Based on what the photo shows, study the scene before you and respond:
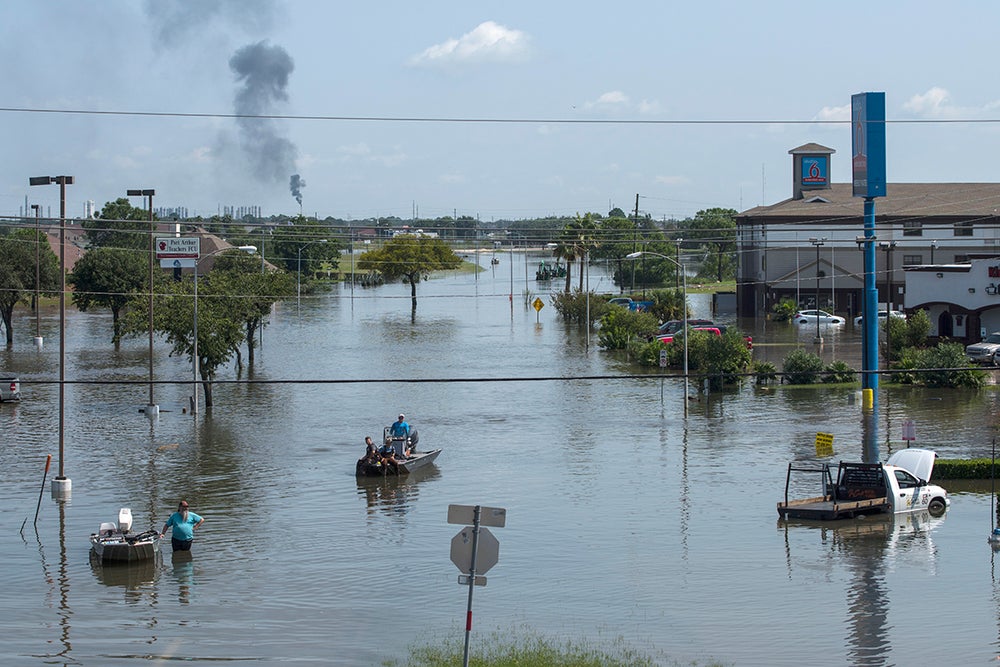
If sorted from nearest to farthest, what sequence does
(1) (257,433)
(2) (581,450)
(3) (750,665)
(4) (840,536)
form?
1. (3) (750,665)
2. (4) (840,536)
3. (2) (581,450)
4. (1) (257,433)

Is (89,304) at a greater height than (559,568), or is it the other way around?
(89,304)

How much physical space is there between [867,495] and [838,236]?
65886 millimetres

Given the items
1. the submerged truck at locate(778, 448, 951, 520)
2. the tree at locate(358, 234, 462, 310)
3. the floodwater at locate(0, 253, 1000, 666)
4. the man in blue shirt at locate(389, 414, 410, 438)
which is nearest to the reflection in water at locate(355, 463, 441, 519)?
the floodwater at locate(0, 253, 1000, 666)

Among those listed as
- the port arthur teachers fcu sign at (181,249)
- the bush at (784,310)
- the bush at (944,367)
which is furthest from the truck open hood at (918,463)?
the bush at (784,310)

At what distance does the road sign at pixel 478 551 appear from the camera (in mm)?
15453

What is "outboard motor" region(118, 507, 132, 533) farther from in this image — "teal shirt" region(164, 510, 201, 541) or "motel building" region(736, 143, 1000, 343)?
"motel building" region(736, 143, 1000, 343)

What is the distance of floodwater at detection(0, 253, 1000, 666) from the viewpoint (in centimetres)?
2009

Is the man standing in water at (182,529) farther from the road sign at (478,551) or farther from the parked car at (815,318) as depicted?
the parked car at (815,318)

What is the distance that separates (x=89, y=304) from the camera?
290 feet

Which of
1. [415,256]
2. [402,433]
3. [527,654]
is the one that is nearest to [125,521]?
[402,433]

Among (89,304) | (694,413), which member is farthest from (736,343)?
(89,304)

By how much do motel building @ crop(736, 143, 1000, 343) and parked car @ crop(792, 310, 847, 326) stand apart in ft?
8.32

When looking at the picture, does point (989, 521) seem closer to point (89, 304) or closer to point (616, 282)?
point (89, 304)

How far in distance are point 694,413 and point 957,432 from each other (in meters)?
9.84
